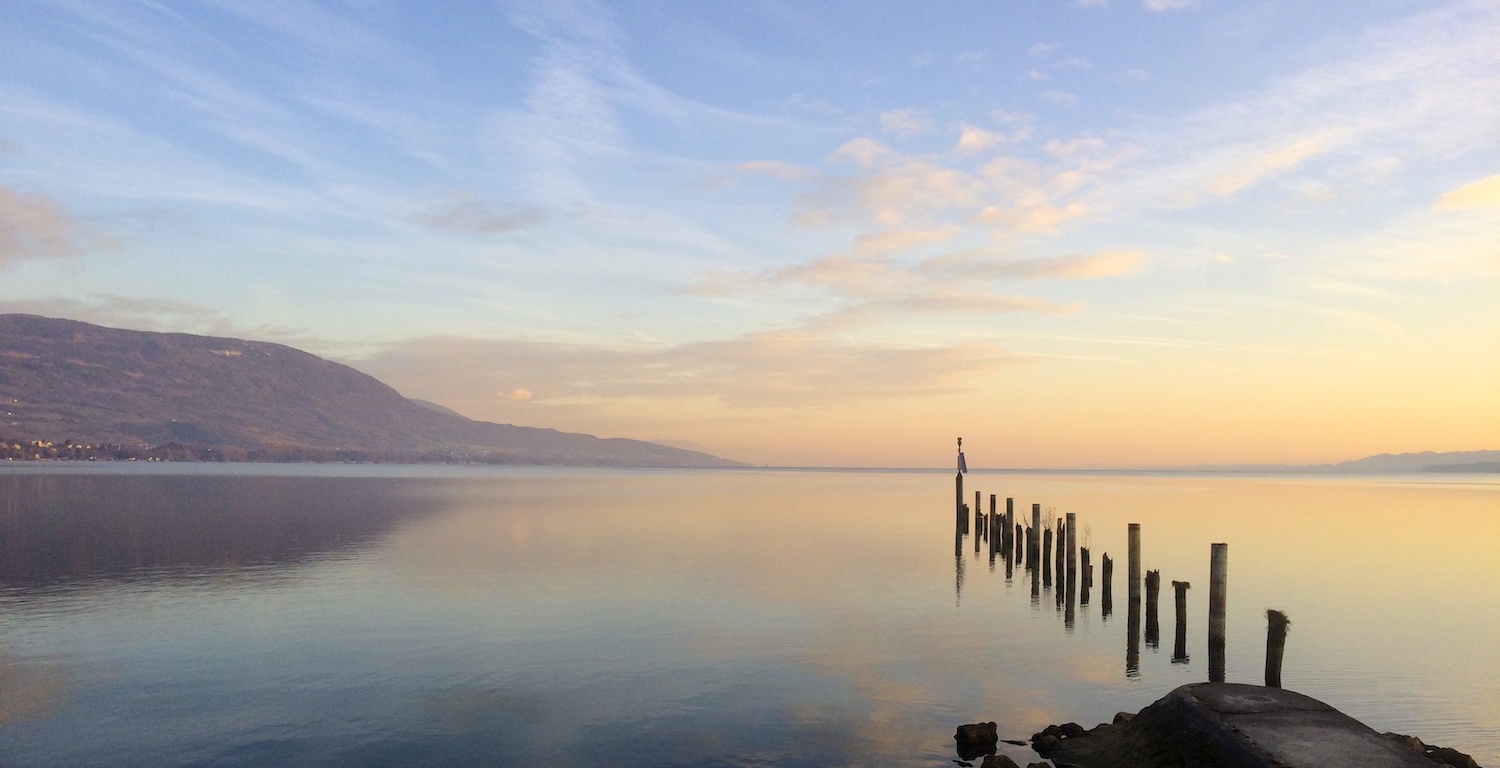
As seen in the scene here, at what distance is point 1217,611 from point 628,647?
13243 millimetres

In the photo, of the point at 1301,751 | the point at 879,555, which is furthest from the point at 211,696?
the point at 879,555

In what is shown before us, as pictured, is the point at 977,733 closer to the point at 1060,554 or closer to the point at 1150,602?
the point at 1150,602

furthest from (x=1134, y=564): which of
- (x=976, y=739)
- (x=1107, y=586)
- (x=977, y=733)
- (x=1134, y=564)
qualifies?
(x=976, y=739)

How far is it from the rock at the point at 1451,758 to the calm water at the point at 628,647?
1.74 m

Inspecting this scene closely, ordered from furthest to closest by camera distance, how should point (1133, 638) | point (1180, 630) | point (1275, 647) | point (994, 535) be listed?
point (994, 535) → point (1133, 638) → point (1180, 630) → point (1275, 647)

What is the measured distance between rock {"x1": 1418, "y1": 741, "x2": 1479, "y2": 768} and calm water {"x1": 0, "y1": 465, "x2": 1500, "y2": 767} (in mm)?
1737

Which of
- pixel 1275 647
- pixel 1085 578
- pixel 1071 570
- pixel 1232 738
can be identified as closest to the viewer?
pixel 1232 738

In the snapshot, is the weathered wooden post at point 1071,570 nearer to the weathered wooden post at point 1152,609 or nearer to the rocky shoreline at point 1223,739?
the weathered wooden post at point 1152,609

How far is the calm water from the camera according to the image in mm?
16656

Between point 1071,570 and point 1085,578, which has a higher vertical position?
point 1071,570

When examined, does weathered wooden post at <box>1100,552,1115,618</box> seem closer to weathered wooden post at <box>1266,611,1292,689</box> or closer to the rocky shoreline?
weathered wooden post at <box>1266,611,1292,689</box>

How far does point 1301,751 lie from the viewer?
12.7 metres

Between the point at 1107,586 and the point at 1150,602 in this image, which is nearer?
the point at 1150,602

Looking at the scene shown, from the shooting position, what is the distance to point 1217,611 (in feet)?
68.8
